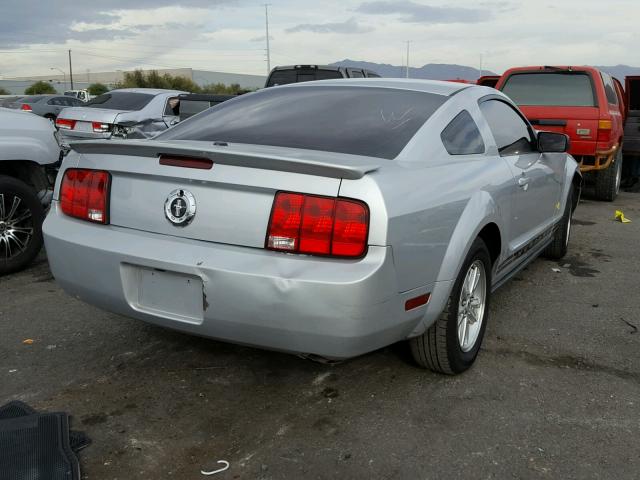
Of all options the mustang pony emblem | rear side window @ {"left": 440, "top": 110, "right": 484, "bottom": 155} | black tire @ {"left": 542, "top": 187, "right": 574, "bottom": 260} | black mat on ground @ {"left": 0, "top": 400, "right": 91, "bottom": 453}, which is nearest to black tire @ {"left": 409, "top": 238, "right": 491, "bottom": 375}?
rear side window @ {"left": 440, "top": 110, "right": 484, "bottom": 155}

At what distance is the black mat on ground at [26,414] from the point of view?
260 centimetres

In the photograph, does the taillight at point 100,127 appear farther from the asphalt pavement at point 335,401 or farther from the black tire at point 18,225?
the asphalt pavement at point 335,401

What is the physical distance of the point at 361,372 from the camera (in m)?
3.36

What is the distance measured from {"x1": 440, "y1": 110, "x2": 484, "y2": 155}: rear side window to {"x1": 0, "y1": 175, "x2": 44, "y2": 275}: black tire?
3.60 metres

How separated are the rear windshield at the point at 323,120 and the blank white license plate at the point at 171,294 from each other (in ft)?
2.85

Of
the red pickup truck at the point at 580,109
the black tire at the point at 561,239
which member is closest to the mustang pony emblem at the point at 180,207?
the black tire at the point at 561,239

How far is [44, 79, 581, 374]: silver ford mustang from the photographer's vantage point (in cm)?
246

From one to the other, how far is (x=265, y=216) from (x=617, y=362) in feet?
7.36

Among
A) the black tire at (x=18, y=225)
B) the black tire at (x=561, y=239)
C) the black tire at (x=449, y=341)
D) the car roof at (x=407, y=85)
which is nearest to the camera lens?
the black tire at (x=449, y=341)

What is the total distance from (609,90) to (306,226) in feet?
28.0

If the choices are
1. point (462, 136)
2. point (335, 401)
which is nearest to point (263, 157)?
point (335, 401)

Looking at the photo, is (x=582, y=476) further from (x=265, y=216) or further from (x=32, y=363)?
(x=32, y=363)

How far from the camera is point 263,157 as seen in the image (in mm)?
2547

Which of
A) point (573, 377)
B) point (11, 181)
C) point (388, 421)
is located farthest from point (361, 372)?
point (11, 181)
